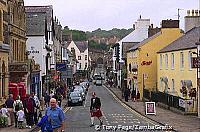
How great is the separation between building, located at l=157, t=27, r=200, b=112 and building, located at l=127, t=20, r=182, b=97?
667cm

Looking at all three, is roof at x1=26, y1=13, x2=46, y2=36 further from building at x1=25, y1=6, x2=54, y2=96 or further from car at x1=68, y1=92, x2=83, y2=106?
car at x1=68, y1=92, x2=83, y2=106

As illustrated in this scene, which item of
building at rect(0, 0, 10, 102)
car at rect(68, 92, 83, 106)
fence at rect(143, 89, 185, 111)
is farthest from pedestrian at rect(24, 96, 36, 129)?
car at rect(68, 92, 83, 106)

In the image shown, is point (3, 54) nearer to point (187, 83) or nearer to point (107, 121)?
point (107, 121)

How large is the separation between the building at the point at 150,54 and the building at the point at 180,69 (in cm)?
667

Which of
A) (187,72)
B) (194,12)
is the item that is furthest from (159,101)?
(194,12)

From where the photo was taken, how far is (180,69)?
148 ft

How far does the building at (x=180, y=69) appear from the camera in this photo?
132 ft

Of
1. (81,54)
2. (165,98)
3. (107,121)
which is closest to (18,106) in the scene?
(107,121)

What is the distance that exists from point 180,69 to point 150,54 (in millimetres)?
19229

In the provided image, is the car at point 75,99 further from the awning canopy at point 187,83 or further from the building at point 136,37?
the building at point 136,37

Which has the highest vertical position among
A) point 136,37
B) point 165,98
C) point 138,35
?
point 138,35

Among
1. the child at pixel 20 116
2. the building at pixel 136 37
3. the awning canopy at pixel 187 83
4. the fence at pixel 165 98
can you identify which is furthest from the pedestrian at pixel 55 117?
the building at pixel 136 37

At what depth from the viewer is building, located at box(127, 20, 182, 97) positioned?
2436 inches

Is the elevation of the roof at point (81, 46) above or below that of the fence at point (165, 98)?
above
